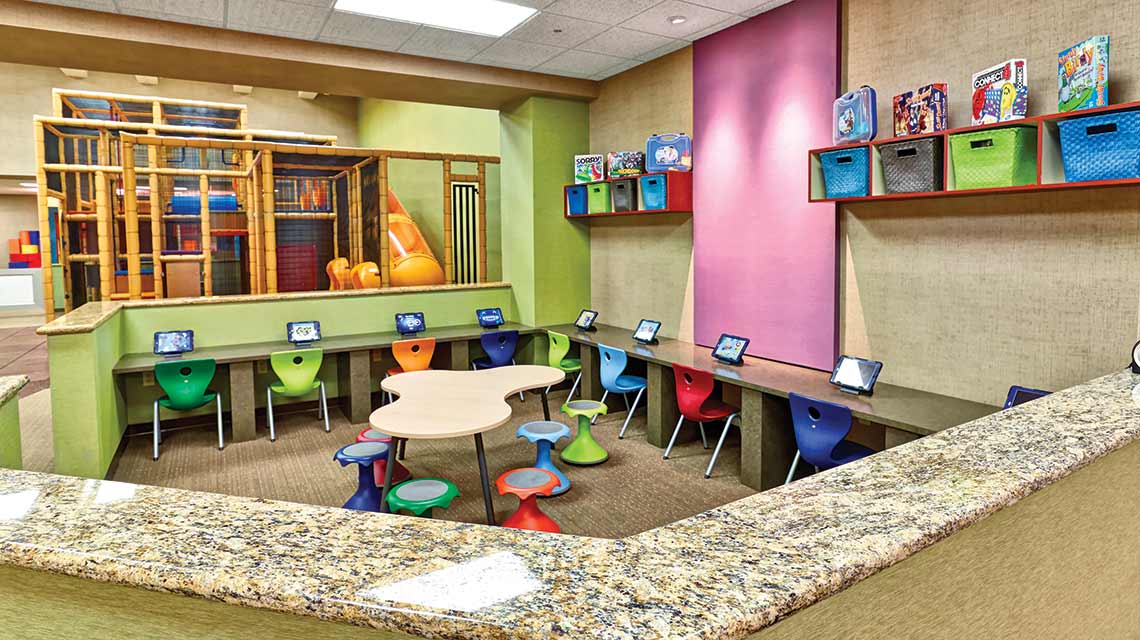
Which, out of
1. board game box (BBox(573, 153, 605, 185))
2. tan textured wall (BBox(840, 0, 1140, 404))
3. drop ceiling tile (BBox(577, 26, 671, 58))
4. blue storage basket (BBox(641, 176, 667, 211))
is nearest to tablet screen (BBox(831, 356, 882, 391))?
tan textured wall (BBox(840, 0, 1140, 404))

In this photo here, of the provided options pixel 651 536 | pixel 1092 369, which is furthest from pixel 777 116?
pixel 651 536

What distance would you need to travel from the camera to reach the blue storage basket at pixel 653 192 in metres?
5.62

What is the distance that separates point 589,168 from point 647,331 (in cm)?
175

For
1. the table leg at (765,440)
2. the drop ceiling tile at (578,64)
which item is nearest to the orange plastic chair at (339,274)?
the drop ceiling tile at (578,64)

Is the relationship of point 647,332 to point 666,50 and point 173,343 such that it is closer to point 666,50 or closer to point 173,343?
point 666,50

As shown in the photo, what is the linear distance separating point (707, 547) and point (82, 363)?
14.3 ft

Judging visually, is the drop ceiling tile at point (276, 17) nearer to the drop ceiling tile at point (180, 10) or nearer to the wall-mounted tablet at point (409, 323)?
the drop ceiling tile at point (180, 10)

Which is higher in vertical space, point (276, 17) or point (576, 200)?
point (276, 17)

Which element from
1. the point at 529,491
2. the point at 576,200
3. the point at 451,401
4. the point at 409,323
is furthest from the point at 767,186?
the point at 409,323

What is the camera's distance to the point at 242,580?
3.03 ft

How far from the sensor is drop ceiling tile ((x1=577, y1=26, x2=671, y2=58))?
5.23m

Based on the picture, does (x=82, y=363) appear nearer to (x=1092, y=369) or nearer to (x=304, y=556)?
(x=304, y=556)

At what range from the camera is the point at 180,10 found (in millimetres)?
4609

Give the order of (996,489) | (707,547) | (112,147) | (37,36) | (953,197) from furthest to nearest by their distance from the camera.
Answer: (112,147), (37,36), (953,197), (996,489), (707,547)
